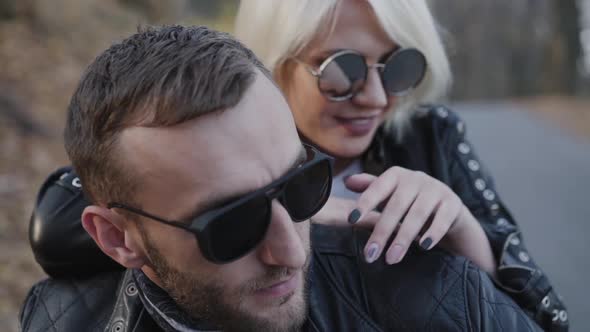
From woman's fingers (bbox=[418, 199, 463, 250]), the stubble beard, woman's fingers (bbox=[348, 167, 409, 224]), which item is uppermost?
woman's fingers (bbox=[348, 167, 409, 224])

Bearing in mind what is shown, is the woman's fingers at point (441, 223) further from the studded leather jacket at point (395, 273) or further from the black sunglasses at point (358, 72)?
the black sunglasses at point (358, 72)

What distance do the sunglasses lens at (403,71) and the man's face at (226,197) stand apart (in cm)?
87

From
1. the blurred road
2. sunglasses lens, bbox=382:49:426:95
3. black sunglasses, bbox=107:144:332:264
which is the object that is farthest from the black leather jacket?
the blurred road

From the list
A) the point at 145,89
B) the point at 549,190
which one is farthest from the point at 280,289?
the point at 549,190

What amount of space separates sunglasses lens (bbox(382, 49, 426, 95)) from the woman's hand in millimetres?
633

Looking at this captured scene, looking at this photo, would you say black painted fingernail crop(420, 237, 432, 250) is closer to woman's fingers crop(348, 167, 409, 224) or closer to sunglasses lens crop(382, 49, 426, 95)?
woman's fingers crop(348, 167, 409, 224)

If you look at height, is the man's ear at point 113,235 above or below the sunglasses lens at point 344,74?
below

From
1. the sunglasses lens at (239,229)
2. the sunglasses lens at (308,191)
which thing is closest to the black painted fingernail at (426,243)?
the sunglasses lens at (308,191)

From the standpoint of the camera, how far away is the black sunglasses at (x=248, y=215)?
4.40 feet

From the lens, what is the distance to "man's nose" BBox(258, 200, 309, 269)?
1.43 m

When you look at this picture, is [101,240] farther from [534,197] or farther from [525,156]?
[525,156]

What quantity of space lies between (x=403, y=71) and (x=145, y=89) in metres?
1.20

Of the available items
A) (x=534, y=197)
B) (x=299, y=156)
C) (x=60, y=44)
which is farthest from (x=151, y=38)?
(x=60, y=44)

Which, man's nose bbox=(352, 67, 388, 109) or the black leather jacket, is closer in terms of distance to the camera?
the black leather jacket
